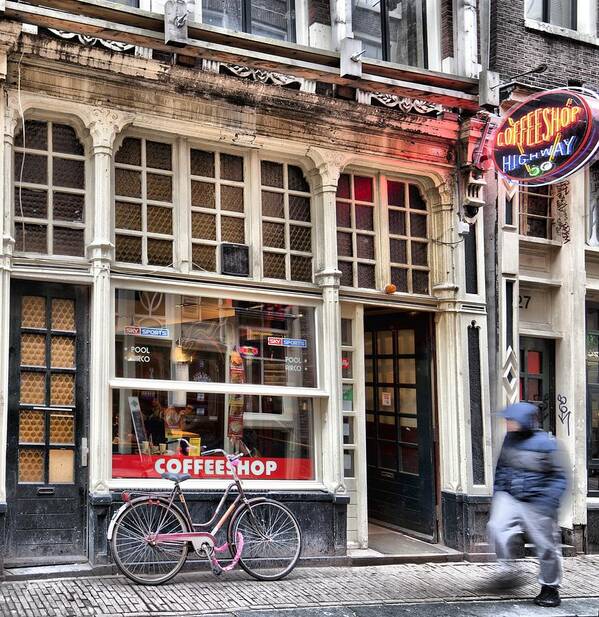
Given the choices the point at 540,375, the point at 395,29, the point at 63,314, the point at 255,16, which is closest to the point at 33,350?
the point at 63,314

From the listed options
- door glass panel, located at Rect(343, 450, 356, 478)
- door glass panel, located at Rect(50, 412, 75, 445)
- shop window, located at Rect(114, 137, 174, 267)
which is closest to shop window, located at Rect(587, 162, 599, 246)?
door glass panel, located at Rect(343, 450, 356, 478)

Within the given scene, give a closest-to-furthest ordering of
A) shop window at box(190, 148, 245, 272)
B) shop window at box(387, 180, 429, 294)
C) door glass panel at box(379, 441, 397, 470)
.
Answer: shop window at box(190, 148, 245, 272)
shop window at box(387, 180, 429, 294)
door glass panel at box(379, 441, 397, 470)

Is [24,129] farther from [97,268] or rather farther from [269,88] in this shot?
[269,88]

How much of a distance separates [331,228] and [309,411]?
2116 mm

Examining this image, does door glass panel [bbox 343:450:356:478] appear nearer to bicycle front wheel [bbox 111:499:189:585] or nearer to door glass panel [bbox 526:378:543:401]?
bicycle front wheel [bbox 111:499:189:585]

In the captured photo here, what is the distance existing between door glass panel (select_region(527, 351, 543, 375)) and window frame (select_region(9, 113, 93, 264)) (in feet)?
20.2

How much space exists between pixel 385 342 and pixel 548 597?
4.63 meters

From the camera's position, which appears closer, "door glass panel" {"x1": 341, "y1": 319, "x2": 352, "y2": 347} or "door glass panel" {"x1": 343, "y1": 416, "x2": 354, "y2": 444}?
"door glass panel" {"x1": 343, "y1": 416, "x2": 354, "y2": 444}

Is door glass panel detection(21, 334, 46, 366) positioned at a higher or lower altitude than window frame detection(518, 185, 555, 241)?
lower

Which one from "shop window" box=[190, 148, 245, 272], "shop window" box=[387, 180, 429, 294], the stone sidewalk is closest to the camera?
the stone sidewalk

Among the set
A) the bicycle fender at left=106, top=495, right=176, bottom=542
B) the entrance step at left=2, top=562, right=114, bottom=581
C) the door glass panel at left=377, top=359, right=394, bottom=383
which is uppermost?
the door glass panel at left=377, top=359, right=394, bottom=383

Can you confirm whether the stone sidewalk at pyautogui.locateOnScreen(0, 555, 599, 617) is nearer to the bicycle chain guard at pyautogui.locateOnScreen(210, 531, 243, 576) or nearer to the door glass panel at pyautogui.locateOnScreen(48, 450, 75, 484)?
the bicycle chain guard at pyautogui.locateOnScreen(210, 531, 243, 576)

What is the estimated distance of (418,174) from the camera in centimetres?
1143

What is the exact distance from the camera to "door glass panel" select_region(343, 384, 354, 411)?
11000 millimetres
